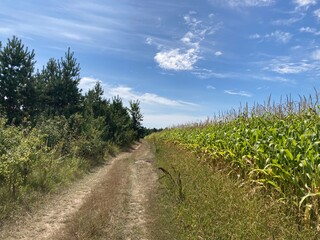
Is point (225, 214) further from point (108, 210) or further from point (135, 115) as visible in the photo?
point (135, 115)

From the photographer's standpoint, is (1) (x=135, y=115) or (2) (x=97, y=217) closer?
(2) (x=97, y=217)

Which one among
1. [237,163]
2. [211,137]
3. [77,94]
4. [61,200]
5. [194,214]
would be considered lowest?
[61,200]

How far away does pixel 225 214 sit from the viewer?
5.72 meters

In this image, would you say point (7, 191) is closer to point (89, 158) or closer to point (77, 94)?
point (89, 158)

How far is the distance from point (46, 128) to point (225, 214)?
43.9 ft

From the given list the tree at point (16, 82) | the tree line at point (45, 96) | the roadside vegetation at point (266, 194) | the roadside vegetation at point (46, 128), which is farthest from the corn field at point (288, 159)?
the tree at point (16, 82)

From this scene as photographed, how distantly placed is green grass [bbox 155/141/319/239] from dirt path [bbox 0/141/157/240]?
0.89 metres

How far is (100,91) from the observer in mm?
38688

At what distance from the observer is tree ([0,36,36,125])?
2784cm

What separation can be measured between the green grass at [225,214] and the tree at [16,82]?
24.4 metres

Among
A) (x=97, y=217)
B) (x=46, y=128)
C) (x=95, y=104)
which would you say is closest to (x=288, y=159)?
(x=97, y=217)

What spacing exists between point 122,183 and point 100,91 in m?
28.8

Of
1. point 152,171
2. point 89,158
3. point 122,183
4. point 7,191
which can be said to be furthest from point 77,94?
point 7,191

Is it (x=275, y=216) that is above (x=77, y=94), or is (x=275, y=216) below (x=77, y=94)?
below
